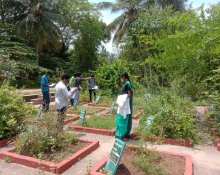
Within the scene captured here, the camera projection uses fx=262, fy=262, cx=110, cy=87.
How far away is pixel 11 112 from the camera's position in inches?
287

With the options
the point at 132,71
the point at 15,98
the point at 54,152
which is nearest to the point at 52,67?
the point at 132,71

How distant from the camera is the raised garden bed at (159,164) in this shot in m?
4.88

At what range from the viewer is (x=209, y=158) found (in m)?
5.97

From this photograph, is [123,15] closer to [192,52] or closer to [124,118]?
[192,52]

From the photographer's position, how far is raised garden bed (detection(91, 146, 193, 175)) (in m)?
4.88

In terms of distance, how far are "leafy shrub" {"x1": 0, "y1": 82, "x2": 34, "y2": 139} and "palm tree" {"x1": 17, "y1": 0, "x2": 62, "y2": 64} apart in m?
19.9

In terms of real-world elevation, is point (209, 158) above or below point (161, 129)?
below

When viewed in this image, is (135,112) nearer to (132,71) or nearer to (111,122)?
(111,122)

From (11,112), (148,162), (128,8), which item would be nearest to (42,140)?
(11,112)

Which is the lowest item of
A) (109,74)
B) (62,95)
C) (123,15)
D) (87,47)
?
(62,95)

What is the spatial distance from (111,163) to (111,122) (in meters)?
4.13

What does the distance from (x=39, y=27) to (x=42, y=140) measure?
22.8 meters

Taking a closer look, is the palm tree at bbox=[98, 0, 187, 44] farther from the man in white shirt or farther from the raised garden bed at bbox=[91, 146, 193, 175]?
the raised garden bed at bbox=[91, 146, 193, 175]

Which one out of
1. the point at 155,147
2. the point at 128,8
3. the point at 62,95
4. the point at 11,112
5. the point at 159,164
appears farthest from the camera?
the point at 128,8
